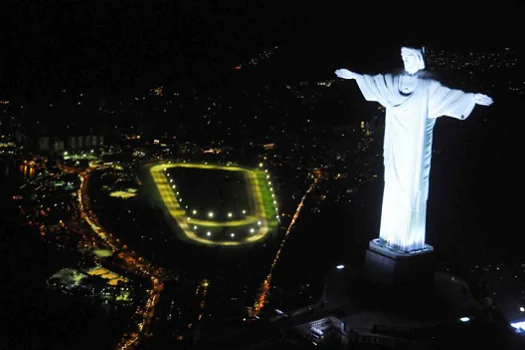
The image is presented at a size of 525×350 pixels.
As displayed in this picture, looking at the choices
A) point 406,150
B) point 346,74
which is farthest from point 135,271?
point 406,150

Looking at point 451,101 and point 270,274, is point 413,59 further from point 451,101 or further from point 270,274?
point 270,274

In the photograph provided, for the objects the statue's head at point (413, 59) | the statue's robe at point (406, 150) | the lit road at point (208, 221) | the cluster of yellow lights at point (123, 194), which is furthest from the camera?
the cluster of yellow lights at point (123, 194)

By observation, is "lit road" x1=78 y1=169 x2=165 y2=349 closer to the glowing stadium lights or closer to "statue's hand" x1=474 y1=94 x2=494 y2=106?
the glowing stadium lights

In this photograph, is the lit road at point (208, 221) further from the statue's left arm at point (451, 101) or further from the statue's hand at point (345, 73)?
the statue's left arm at point (451, 101)

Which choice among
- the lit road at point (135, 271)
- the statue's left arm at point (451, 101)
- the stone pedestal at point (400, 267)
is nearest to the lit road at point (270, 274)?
the lit road at point (135, 271)

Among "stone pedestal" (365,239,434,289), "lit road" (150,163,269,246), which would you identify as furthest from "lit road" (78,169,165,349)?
"stone pedestal" (365,239,434,289)

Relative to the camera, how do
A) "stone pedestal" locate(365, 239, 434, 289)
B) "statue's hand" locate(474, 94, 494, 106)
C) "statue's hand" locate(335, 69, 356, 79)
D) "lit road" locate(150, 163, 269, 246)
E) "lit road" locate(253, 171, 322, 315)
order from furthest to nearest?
"lit road" locate(150, 163, 269, 246), "lit road" locate(253, 171, 322, 315), "statue's hand" locate(335, 69, 356, 79), "stone pedestal" locate(365, 239, 434, 289), "statue's hand" locate(474, 94, 494, 106)
